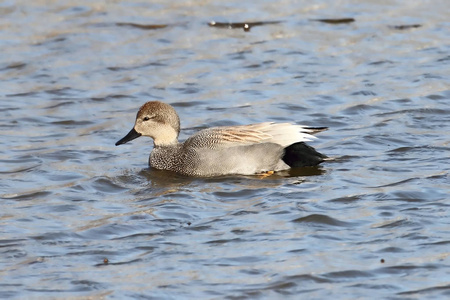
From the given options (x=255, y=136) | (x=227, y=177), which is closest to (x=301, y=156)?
(x=255, y=136)

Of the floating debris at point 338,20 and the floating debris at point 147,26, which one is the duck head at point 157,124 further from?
the floating debris at point 338,20

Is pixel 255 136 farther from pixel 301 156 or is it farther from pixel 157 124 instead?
pixel 157 124

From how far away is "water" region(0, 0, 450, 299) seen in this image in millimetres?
6258

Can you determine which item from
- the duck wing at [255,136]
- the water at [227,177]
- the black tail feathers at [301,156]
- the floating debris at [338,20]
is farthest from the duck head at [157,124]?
the floating debris at [338,20]

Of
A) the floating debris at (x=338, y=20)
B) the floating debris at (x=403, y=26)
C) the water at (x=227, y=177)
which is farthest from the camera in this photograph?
the floating debris at (x=338, y=20)

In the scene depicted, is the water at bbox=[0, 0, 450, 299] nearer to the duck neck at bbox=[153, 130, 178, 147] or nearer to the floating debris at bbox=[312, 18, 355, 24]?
the floating debris at bbox=[312, 18, 355, 24]

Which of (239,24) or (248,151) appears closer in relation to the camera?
(248,151)

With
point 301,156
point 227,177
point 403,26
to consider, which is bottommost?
point 227,177

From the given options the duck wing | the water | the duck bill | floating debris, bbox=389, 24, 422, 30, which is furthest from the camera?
floating debris, bbox=389, 24, 422, 30

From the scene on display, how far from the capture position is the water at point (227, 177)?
626 centimetres

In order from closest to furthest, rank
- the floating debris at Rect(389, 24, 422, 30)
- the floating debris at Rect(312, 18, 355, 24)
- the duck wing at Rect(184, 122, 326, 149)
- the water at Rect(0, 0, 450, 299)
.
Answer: the water at Rect(0, 0, 450, 299), the duck wing at Rect(184, 122, 326, 149), the floating debris at Rect(389, 24, 422, 30), the floating debris at Rect(312, 18, 355, 24)

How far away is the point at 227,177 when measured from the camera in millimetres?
8703

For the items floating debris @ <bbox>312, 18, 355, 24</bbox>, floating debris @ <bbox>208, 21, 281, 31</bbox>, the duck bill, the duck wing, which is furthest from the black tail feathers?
floating debris @ <bbox>312, 18, 355, 24</bbox>

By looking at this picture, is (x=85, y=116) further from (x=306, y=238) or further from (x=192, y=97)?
(x=306, y=238)
